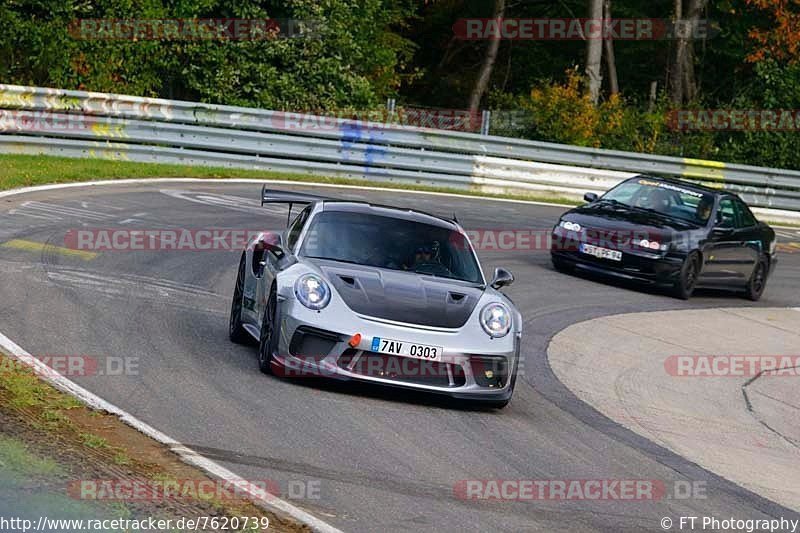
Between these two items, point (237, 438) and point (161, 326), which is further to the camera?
point (161, 326)

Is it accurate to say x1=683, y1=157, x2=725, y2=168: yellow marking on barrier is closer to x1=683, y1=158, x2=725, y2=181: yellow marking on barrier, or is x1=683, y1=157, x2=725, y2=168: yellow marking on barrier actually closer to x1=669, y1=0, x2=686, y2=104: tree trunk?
x1=683, y1=158, x2=725, y2=181: yellow marking on barrier

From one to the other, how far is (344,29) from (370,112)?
2492 millimetres

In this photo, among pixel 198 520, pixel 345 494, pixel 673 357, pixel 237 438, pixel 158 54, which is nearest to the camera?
pixel 198 520

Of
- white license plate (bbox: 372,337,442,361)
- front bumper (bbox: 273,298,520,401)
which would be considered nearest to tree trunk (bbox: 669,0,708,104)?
front bumper (bbox: 273,298,520,401)

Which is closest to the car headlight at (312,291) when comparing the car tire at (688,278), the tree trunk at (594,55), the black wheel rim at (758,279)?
the car tire at (688,278)

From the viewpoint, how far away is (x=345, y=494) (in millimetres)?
6750

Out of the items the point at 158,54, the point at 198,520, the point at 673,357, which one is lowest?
the point at 673,357

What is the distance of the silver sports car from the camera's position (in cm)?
895

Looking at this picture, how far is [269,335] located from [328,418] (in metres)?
1.15

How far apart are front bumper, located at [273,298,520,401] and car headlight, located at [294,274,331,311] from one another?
6 cm

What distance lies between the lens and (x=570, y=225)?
17.6m

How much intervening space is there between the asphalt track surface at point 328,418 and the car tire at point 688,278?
9.37 feet

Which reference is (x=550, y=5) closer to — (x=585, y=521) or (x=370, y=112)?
(x=370, y=112)

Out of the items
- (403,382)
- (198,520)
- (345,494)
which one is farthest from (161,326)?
(198,520)
